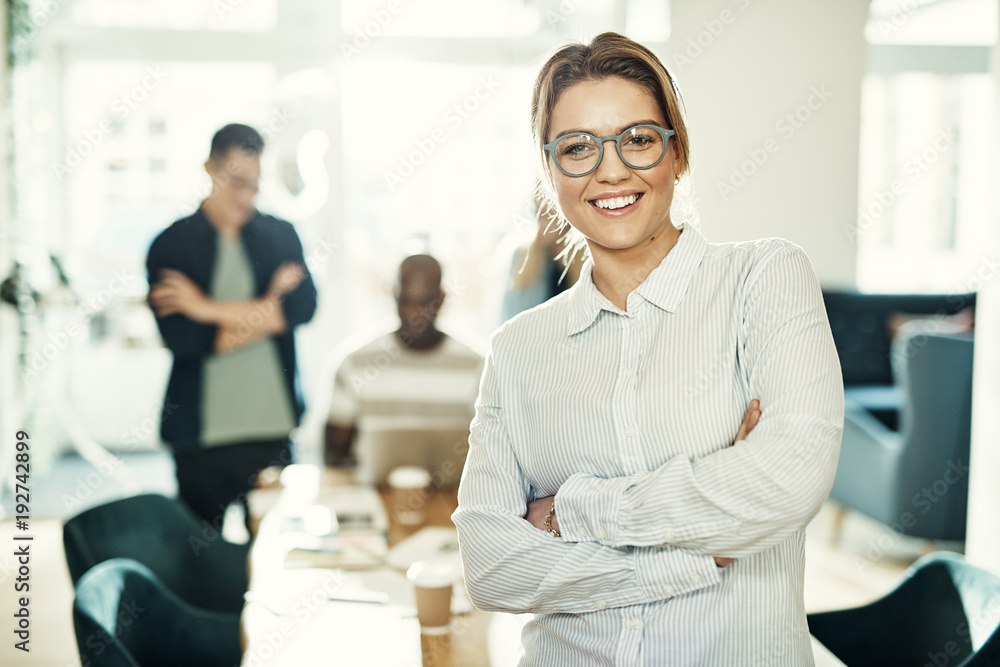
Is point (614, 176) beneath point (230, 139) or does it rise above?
beneath

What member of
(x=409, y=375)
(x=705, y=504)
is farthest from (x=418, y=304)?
(x=705, y=504)

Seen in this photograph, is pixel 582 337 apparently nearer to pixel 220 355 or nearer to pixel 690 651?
pixel 690 651

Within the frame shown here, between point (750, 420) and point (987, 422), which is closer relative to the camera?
point (750, 420)

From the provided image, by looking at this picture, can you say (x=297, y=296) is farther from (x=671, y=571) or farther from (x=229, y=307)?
(x=671, y=571)

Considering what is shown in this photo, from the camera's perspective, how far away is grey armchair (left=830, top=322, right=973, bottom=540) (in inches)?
130

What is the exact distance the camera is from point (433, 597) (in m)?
1.46

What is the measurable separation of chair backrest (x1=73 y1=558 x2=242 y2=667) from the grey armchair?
273 cm

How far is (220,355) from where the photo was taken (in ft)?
8.41

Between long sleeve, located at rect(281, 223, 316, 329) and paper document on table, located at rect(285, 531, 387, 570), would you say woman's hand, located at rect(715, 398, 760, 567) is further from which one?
long sleeve, located at rect(281, 223, 316, 329)

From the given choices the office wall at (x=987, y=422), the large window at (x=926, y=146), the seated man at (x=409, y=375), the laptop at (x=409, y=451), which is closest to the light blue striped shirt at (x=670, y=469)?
the laptop at (x=409, y=451)

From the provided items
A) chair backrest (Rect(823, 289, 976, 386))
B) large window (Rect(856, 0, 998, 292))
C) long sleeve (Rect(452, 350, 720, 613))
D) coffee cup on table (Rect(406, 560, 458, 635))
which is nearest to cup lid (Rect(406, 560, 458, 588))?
coffee cup on table (Rect(406, 560, 458, 635))

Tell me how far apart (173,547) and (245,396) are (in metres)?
0.58

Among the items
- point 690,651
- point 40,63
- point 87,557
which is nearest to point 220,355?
point 87,557

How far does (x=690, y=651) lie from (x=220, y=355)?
1.86m
